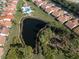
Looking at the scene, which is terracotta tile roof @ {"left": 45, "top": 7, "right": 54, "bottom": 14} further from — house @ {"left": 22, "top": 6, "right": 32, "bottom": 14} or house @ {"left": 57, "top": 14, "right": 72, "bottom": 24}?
house @ {"left": 22, "top": 6, "right": 32, "bottom": 14}

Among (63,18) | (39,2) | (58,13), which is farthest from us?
(39,2)

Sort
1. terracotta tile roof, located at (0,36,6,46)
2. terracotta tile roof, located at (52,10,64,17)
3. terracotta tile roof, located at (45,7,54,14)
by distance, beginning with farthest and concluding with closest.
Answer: terracotta tile roof, located at (45,7,54,14), terracotta tile roof, located at (52,10,64,17), terracotta tile roof, located at (0,36,6,46)

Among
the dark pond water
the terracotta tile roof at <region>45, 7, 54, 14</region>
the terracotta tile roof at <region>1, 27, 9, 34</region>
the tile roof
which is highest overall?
the terracotta tile roof at <region>45, 7, 54, 14</region>

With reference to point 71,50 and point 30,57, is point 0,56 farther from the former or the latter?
point 71,50

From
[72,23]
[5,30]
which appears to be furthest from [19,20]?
[72,23]

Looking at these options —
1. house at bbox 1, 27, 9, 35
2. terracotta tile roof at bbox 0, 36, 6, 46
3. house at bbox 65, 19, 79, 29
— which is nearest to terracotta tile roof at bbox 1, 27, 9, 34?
house at bbox 1, 27, 9, 35

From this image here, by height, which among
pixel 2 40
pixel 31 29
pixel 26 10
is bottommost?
pixel 31 29

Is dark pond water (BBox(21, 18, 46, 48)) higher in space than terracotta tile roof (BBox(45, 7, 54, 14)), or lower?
lower

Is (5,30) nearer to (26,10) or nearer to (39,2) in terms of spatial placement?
(26,10)

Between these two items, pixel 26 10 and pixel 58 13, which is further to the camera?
pixel 26 10
